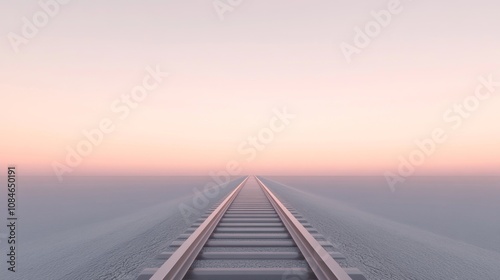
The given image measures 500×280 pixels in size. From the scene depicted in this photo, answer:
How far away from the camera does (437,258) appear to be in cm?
690

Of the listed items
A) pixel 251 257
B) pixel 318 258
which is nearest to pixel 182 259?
pixel 251 257

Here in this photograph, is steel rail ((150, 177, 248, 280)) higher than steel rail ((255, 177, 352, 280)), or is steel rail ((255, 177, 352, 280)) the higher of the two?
steel rail ((150, 177, 248, 280))

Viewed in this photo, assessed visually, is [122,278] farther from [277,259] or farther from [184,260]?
[277,259]

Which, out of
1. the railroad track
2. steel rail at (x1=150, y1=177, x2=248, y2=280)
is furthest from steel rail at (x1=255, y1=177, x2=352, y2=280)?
steel rail at (x1=150, y1=177, x2=248, y2=280)

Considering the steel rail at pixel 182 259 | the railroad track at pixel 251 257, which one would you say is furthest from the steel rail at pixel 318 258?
the steel rail at pixel 182 259

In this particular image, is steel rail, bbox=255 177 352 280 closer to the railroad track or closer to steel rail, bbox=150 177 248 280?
the railroad track

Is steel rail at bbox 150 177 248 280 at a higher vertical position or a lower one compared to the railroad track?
higher

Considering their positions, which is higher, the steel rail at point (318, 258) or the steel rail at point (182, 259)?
the steel rail at point (182, 259)

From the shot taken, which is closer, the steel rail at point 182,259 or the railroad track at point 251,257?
the steel rail at point 182,259

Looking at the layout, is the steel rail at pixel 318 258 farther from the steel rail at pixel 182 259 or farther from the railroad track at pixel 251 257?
the steel rail at pixel 182 259

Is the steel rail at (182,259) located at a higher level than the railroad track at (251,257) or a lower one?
higher

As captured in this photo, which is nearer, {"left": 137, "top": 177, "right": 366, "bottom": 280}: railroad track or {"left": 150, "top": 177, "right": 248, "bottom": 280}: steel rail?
{"left": 150, "top": 177, "right": 248, "bottom": 280}: steel rail

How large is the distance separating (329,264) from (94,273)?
11.8ft

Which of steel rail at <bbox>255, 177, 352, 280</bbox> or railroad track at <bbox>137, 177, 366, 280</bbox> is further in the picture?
railroad track at <bbox>137, 177, 366, 280</bbox>
